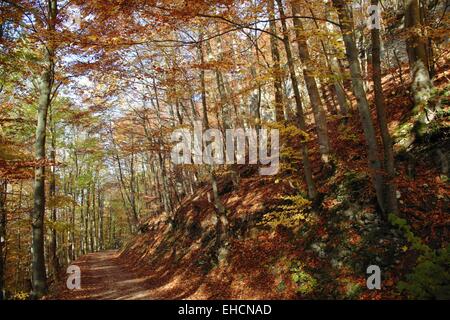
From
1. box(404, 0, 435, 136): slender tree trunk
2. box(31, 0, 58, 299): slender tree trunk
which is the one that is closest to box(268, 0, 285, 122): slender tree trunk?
box(404, 0, 435, 136): slender tree trunk

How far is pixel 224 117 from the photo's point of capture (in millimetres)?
14117

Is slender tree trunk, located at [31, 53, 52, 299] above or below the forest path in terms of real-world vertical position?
above

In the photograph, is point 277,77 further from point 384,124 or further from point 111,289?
point 111,289

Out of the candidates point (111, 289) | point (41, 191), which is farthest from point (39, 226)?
point (111, 289)

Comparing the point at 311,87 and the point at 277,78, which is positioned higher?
the point at 277,78

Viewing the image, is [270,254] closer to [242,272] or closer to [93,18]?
[242,272]

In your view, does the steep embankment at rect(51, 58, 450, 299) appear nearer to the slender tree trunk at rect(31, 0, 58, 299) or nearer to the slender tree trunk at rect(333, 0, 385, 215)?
the slender tree trunk at rect(333, 0, 385, 215)

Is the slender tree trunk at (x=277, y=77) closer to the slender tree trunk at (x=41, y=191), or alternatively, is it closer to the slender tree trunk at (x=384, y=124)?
the slender tree trunk at (x=384, y=124)

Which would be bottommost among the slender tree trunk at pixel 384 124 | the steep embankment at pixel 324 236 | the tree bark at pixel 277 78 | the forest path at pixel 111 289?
the forest path at pixel 111 289

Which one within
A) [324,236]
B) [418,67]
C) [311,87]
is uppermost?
[418,67]

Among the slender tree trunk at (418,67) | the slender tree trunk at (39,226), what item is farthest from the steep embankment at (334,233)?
the slender tree trunk at (39,226)

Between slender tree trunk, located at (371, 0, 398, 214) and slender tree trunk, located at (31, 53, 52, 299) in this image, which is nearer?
slender tree trunk, located at (371, 0, 398, 214)

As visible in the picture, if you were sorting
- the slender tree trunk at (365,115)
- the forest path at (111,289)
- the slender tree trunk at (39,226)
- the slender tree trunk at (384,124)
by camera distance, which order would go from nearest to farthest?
the slender tree trunk at (384,124), the slender tree trunk at (365,115), the slender tree trunk at (39,226), the forest path at (111,289)
